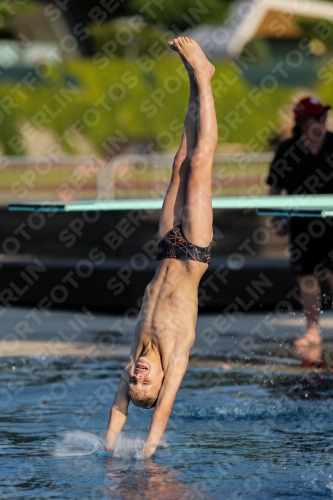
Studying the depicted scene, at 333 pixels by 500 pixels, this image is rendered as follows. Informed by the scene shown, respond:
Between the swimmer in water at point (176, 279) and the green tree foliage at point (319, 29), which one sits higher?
the green tree foliage at point (319, 29)

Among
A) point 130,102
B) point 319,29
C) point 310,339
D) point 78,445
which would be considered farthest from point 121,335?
point 319,29

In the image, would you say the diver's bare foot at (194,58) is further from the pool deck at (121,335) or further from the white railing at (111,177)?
the white railing at (111,177)

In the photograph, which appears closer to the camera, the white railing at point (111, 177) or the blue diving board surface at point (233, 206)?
the blue diving board surface at point (233, 206)

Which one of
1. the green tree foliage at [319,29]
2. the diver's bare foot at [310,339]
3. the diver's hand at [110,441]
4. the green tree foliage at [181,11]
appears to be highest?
the green tree foliage at [319,29]

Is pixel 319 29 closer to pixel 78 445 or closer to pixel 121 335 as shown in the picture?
pixel 121 335

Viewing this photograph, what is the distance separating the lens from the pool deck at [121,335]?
10203 millimetres

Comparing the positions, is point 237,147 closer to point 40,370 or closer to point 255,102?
point 255,102

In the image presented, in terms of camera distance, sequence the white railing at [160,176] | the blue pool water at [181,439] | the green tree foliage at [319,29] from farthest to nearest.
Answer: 1. the green tree foliage at [319,29]
2. the white railing at [160,176]
3. the blue pool water at [181,439]

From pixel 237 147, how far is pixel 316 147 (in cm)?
2789

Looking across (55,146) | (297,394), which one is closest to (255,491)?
(297,394)

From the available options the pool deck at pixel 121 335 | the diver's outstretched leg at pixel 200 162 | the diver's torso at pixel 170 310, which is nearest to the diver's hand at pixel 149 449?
the diver's torso at pixel 170 310

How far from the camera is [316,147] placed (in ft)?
33.8

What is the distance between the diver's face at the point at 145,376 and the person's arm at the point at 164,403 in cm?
6

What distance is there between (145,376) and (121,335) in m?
5.00
